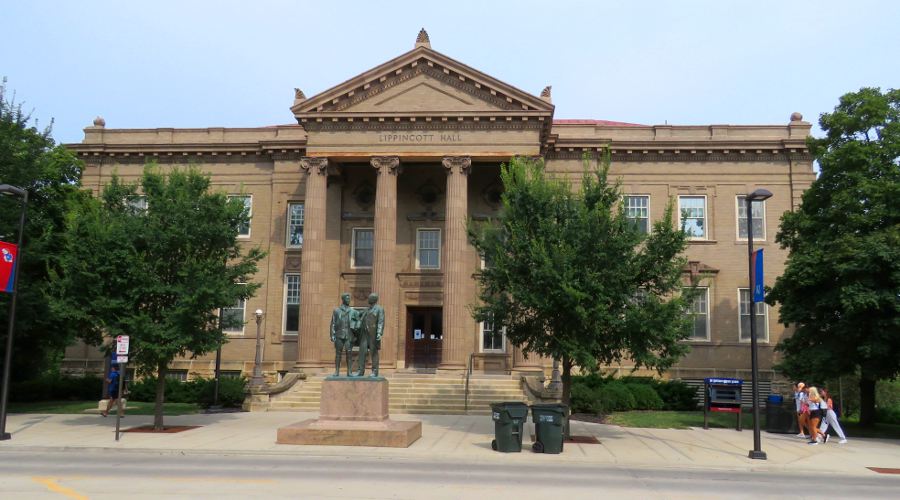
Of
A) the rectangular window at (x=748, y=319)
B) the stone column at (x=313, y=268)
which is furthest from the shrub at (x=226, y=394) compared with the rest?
the rectangular window at (x=748, y=319)

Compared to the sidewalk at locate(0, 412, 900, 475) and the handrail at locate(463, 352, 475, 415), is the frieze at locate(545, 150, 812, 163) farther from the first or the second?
the sidewalk at locate(0, 412, 900, 475)

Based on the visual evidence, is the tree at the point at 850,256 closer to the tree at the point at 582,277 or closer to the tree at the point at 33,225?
the tree at the point at 582,277

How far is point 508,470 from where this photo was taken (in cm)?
1473

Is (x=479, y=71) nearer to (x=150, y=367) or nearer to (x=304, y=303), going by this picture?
(x=304, y=303)

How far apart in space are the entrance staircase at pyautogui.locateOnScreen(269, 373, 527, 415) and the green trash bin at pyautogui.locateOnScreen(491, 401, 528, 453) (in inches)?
404

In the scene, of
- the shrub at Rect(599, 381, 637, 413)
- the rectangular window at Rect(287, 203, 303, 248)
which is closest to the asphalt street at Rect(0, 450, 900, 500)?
the shrub at Rect(599, 381, 637, 413)

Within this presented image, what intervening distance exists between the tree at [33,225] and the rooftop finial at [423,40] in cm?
1614

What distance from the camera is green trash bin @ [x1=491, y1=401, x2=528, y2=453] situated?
17406mm

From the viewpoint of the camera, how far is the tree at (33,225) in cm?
2606

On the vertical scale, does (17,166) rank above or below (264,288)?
above

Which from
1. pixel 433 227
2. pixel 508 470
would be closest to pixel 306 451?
pixel 508 470

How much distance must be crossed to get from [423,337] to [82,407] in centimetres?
1489

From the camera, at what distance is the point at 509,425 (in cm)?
1745

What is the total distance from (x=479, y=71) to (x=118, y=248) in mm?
17375
